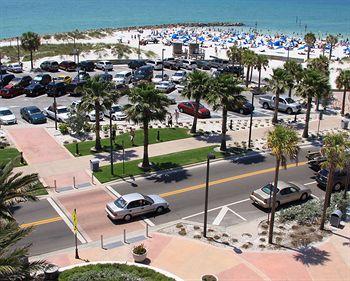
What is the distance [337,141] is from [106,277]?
14191 mm

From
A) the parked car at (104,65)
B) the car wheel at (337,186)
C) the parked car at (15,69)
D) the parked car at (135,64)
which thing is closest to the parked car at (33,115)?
the parked car at (15,69)

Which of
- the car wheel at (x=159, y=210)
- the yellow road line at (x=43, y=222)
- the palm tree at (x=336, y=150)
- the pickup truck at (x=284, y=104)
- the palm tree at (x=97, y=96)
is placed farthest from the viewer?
the pickup truck at (x=284, y=104)

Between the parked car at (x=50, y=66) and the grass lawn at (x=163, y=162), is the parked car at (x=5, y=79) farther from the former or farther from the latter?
the grass lawn at (x=163, y=162)

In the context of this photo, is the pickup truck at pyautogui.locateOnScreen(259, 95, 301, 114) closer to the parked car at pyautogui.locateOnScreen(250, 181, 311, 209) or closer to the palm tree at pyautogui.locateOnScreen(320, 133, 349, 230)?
the parked car at pyautogui.locateOnScreen(250, 181, 311, 209)

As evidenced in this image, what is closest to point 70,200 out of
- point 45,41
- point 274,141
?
point 274,141

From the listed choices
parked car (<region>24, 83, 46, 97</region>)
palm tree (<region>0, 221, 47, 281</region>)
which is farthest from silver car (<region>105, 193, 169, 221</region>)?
→ parked car (<region>24, 83, 46, 97</region>)

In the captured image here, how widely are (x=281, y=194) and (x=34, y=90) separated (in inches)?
Answer: 1523

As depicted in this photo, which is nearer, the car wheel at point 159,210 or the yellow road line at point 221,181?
the car wheel at point 159,210

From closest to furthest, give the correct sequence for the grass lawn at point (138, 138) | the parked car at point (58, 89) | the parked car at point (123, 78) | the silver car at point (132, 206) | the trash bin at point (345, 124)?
the silver car at point (132, 206)
the grass lawn at point (138, 138)
the trash bin at point (345, 124)
the parked car at point (58, 89)
the parked car at point (123, 78)

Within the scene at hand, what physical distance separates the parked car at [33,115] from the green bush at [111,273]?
94.7 feet

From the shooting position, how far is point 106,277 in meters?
21.5

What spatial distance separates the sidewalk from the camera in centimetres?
2361

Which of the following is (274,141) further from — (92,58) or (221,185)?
(92,58)

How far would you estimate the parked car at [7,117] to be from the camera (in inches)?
1887
